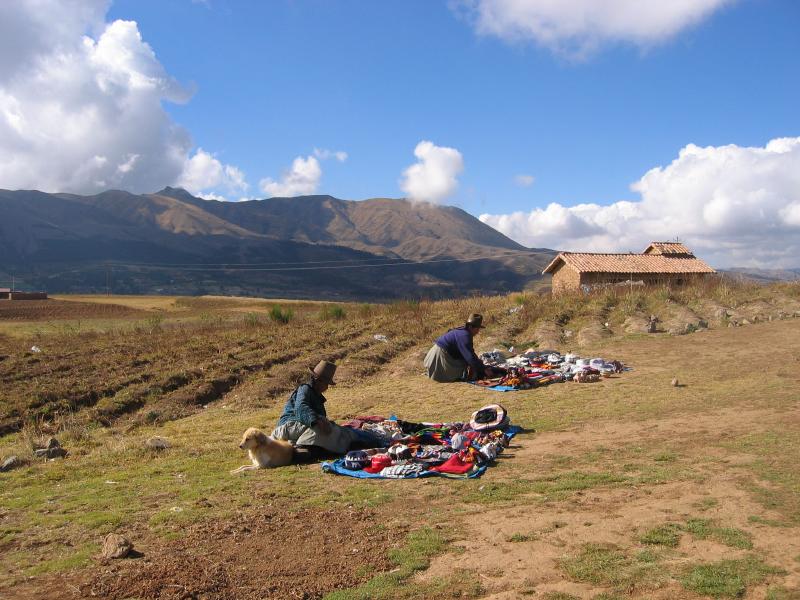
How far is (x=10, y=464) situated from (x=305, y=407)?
14.4 feet

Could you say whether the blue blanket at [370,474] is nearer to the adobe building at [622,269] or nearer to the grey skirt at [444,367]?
the grey skirt at [444,367]

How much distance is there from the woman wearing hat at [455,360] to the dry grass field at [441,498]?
0.39 m

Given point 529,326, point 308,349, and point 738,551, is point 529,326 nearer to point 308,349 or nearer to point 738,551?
point 308,349

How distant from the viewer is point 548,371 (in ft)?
41.6

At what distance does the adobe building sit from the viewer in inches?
1340

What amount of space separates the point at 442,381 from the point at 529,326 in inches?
383

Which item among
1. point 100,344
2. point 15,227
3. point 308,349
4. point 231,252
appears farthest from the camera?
point 231,252

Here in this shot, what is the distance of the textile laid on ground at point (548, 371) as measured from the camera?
1187 cm

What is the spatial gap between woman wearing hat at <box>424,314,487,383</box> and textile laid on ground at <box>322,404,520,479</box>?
3459 millimetres

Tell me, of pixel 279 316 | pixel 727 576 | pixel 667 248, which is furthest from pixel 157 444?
pixel 667 248

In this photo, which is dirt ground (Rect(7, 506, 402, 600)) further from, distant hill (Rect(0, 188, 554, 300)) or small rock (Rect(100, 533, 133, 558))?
distant hill (Rect(0, 188, 554, 300))

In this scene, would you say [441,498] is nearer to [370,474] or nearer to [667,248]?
[370,474]

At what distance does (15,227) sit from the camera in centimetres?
15350

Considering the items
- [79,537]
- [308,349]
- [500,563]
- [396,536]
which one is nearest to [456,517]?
[396,536]
